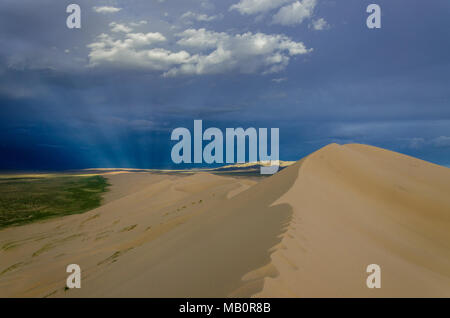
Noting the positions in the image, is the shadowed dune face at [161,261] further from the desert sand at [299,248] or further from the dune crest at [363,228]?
the dune crest at [363,228]

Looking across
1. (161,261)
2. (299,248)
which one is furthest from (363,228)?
(161,261)

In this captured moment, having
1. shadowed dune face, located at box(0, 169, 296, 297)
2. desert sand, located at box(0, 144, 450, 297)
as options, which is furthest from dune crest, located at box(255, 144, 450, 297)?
shadowed dune face, located at box(0, 169, 296, 297)

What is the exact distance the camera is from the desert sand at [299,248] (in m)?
3.44

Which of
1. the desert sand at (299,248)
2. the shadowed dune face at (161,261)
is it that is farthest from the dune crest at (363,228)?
the shadowed dune face at (161,261)

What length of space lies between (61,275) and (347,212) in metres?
8.43

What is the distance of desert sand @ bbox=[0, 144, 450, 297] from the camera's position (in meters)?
3.44

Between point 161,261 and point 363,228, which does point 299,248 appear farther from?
point 363,228

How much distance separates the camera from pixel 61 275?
7.48 m

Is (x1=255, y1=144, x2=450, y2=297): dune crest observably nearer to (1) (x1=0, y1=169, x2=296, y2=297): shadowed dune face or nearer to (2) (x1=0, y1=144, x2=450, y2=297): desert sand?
(2) (x1=0, y1=144, x2=450, y2=297): desert sand

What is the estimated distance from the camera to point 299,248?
156 inches

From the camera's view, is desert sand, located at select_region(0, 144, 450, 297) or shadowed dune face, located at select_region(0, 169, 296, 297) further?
shadowed dune face, located at select_region(0, 169, 296, 297)
